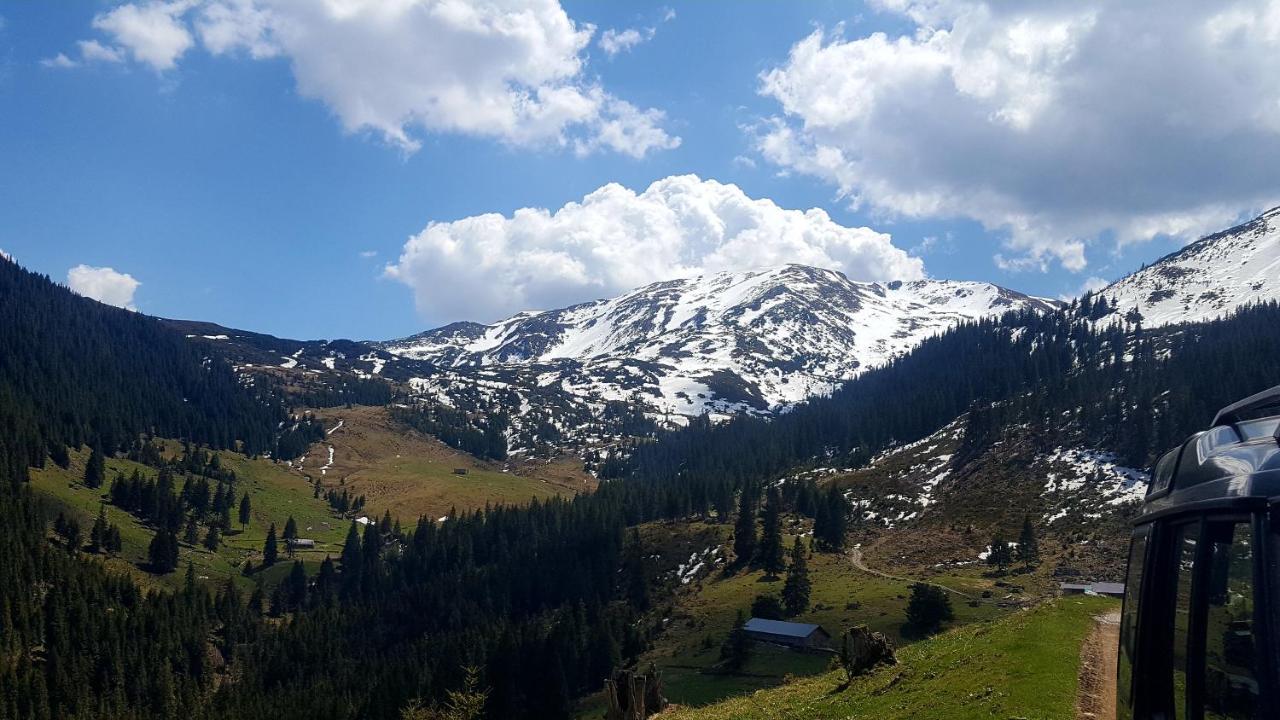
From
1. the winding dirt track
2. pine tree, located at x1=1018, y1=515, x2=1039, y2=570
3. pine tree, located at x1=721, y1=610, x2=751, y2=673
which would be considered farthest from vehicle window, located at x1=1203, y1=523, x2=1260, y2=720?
pine tree, located at x1=1018, y1=515, x2=1039, y2=570

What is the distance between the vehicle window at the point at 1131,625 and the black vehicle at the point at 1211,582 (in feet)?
0.07

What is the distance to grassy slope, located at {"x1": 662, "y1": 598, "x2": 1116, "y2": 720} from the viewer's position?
2152cm

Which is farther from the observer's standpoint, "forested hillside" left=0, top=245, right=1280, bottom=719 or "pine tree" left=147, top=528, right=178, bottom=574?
"pine tree" left=147, top=528, right=178, bottom=574

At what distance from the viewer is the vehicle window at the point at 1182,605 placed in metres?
6.00

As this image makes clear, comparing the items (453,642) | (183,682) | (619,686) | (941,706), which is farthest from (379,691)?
(941,706)

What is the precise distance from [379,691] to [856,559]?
287 ft

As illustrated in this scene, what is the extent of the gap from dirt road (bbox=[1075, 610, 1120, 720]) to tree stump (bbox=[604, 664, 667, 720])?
56.4ft

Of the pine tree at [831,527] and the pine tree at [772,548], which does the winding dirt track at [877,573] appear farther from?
the pine tree at [772,548]

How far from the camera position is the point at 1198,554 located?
19.2 feet

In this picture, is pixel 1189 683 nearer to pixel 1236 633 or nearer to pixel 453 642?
pixel 1236 633

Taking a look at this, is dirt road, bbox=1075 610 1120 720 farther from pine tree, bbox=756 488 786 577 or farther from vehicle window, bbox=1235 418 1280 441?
pine tree, bbox=756 488 786 577

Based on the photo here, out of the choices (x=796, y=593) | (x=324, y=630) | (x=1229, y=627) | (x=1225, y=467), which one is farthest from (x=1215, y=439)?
(x=324, y=630)

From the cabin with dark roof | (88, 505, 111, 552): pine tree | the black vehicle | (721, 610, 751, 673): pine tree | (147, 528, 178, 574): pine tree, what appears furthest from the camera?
(147, 528, 178, 574): pine tree

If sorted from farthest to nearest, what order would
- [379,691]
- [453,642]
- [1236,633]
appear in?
[453,642] → [379,691] → [1236,633]
